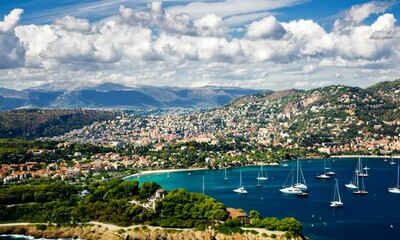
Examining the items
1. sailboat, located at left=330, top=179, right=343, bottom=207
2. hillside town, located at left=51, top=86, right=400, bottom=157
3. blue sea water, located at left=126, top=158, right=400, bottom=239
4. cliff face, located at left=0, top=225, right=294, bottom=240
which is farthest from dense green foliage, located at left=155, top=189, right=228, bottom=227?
hillside town, located at left=51, top=86, right=400, bottom=157

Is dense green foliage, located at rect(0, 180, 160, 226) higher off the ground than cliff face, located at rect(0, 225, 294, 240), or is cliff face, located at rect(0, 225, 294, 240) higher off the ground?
dense green foliage, located at rect(0, 180, 160, 226)

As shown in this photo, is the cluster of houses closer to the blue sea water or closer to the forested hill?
the blue sea water

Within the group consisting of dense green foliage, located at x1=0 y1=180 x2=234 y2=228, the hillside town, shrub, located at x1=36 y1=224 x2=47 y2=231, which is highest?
the hillside town

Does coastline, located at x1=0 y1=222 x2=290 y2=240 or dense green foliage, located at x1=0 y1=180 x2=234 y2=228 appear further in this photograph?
dense green foliage, located at x1=0 y1=180 x2=234 y2=228

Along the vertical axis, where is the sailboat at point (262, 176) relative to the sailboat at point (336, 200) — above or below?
above

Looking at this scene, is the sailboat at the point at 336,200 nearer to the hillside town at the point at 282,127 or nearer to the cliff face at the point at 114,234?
the cliff face at the point at 114,234

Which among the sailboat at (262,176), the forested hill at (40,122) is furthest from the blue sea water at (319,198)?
the forested hill at (40,122)
